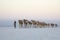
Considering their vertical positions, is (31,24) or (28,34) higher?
(31,24)

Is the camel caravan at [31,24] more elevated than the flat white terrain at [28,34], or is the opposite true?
the camel caravan at [31,24]

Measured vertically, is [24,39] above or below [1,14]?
below

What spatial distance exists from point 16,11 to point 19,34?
318mm

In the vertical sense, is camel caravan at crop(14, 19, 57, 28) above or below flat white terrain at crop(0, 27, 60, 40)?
above

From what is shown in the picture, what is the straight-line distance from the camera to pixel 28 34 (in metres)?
2.16

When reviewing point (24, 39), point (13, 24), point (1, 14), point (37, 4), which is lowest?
point (24, 39)

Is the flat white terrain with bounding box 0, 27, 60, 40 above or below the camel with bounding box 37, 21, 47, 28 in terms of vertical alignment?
below

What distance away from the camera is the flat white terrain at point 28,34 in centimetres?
215

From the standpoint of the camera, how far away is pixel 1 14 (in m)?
2.20

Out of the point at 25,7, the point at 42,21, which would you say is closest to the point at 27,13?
the point at 25,7

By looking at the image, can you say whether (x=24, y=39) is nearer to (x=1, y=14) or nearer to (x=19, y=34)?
(x=19, y=34)

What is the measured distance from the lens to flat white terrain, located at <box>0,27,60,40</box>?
2.15 metres

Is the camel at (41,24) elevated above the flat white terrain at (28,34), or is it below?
above

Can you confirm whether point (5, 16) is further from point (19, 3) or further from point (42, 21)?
point (42, 21)
